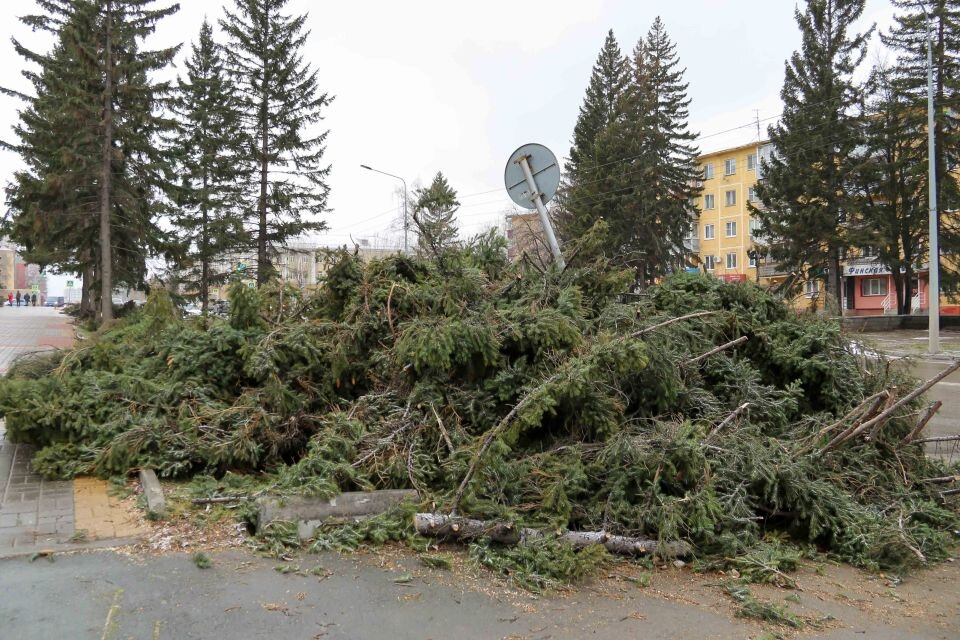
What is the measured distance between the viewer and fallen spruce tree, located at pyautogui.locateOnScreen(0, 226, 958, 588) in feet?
13.8

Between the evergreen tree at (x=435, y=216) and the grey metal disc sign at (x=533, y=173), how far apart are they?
88cm

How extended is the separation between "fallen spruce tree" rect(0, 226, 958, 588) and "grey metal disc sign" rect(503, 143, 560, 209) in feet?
3.09

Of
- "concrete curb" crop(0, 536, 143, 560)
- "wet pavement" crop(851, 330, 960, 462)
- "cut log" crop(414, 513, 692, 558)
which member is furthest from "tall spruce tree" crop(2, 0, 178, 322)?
"wet pavement" crop(851, 330, 960, 462)

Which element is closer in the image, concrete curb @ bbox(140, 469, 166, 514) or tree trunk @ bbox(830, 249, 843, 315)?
concrete curb @ bbox(140, 469, 166, 514)

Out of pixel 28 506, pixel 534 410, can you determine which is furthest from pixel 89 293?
pixel 534 410

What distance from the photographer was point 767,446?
187 inches

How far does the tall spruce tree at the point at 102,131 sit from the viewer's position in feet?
67.6

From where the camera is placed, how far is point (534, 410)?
4457 mm

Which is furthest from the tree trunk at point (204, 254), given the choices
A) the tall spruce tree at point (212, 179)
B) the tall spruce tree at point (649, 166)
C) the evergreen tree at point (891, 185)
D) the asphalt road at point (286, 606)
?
the evergreen tree at point (891, 185)

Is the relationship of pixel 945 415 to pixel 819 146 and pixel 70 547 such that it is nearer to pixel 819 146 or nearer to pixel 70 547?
pixel 70 547

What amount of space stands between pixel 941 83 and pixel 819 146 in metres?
5.59

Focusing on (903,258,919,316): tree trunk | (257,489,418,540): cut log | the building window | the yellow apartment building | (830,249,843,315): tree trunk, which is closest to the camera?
(257,489,418,540): cut log

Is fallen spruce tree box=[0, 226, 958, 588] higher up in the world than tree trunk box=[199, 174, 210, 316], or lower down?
lower down

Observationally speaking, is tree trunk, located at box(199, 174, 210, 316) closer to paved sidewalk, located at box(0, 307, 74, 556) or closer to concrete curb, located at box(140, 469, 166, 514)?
paved sidewalk, located at box(0, 307, 74, 556)
